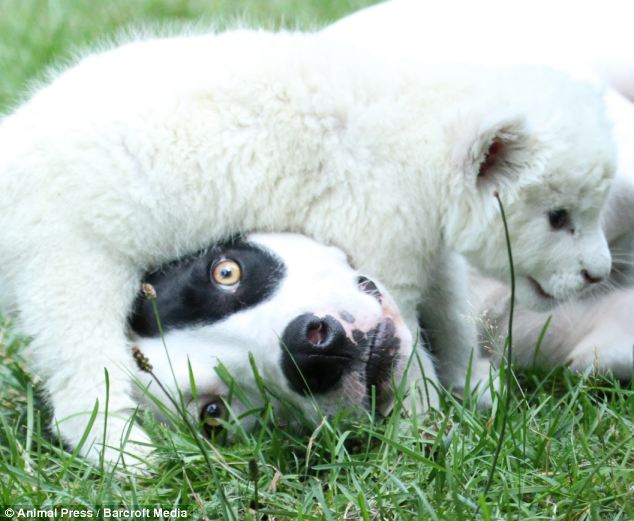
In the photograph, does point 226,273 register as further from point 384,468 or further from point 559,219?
point 559,219

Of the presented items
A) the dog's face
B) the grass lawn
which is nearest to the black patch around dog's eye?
the dog's face

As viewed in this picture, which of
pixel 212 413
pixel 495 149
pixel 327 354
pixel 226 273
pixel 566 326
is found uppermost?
pixel 495 149

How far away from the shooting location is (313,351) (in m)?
3.63

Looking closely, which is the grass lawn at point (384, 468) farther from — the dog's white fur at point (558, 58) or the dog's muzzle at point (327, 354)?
the dog's white fur at point (558, 58)

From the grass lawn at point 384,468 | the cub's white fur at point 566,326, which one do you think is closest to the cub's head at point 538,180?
the cub's white fur at point 566,326

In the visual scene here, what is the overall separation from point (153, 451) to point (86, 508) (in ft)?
1.22

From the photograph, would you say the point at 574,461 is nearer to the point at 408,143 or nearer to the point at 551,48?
the point at 408,143

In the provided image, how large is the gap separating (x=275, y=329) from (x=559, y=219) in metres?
1.22

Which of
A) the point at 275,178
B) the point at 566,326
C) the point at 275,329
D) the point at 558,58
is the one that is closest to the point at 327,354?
the point at 275,329

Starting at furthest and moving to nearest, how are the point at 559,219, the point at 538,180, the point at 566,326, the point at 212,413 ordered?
the point at 566,326 → the point at 559,219 → the point at 538,180 → the point at 212,413

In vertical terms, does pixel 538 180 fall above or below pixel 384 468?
above

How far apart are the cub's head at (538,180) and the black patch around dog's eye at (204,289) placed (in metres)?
0.76

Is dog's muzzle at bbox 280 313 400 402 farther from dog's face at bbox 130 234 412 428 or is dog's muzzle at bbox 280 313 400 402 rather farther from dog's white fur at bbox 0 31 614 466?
dog's white fur at bbox 0 31 614 466

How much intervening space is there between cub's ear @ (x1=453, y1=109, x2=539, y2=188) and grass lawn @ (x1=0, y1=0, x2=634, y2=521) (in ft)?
2.58
